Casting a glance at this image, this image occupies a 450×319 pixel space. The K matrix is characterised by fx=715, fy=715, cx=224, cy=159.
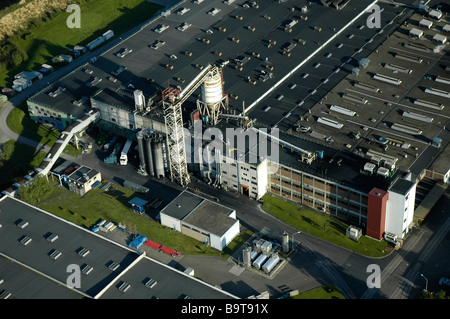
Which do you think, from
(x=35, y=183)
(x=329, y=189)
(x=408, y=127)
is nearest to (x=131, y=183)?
(x=35, y=183)

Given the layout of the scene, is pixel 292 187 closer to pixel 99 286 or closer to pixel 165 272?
pixel 165 272

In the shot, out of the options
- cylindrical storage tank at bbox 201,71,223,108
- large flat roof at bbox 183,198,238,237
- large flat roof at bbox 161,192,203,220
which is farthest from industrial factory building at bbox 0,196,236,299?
cylindrical storage tank at bbox 201,71,223,108

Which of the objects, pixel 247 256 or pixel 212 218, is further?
pixel 212 218

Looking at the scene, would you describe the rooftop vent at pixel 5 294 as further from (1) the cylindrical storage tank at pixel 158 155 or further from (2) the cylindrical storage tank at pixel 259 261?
(1) the cylindrical storage tank at pixel 158 155

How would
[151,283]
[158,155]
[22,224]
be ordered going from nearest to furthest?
[151,283]
[22,224]
[158,155]

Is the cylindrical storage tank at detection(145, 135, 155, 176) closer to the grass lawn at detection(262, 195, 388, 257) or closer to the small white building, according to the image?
the grass lawn at detection(262, 195, 388, 257)

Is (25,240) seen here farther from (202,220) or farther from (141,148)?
(141,148)

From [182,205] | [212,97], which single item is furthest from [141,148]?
[212,97]
